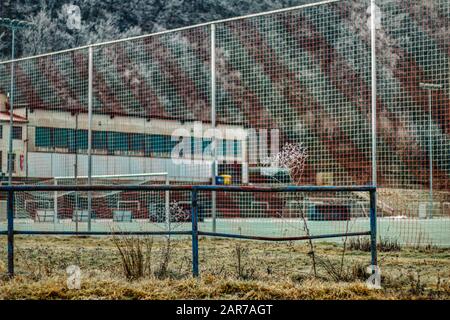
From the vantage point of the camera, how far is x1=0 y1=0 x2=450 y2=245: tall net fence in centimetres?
1177

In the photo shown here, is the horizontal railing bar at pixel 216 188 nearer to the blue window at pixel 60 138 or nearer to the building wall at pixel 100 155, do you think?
the building wall at pixel 100 155

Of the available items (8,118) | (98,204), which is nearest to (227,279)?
(98,204)

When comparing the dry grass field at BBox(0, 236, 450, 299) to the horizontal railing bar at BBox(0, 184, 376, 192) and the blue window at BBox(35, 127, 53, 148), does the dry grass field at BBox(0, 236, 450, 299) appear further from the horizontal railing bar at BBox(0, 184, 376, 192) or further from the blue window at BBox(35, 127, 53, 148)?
the blue window at BBox(35, 127, 53, 148)

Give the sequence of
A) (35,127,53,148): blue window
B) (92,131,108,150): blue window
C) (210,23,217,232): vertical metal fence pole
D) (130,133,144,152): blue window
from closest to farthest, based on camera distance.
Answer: (210,23,217,232): vertical metal fence pole, (92,131,108,150): blue window, (130,133,144,152): blue window, (35,127,53,148): blue window

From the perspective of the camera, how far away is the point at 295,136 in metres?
13.3

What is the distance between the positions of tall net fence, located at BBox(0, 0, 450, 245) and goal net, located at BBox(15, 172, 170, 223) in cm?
14

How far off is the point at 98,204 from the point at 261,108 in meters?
3.42

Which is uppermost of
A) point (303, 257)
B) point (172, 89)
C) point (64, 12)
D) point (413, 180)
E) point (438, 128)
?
point (64, 12)

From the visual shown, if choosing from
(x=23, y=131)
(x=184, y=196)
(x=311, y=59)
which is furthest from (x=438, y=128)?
(x=23, y=131)

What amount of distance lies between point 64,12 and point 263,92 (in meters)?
49.3

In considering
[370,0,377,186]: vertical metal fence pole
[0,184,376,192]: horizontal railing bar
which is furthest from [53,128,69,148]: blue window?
[0,184,376,192]: horizontal railing bar

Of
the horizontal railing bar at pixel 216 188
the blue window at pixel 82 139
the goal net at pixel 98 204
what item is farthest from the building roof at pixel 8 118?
the horizontal railing bar at pixel 216 188
